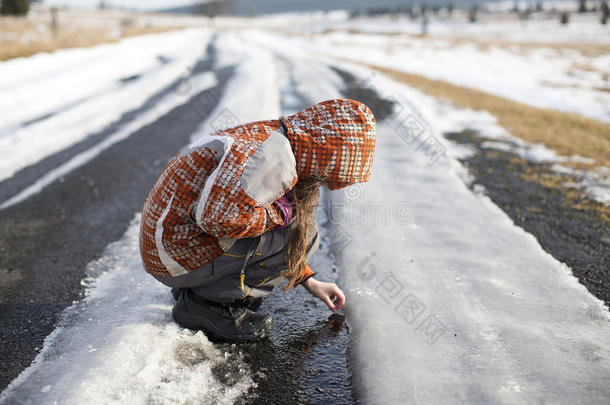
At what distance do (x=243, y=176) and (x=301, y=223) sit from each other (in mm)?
403

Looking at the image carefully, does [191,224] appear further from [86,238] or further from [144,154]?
[144,154]

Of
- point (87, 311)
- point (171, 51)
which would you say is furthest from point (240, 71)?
point (87, 311)

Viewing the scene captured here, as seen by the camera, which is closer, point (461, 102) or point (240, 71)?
point (461, 102)

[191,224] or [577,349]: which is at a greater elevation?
[191,224]

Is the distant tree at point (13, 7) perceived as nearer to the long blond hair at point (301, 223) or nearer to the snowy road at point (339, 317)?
the snowy road at point (339, 317)

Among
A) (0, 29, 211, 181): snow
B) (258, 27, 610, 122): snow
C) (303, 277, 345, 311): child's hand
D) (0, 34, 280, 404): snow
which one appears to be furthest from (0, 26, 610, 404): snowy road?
(258, 27, 610, 122): snow

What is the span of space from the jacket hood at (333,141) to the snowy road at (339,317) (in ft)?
2.73

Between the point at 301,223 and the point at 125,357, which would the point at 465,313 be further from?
the point at 125,357

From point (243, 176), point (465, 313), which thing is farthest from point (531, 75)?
point (243, 176)

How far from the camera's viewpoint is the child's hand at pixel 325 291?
2.19 metres

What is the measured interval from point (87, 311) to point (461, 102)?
7.83 m

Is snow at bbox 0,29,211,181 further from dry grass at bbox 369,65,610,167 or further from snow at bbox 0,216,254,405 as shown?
dry grass at bbox 369,65,610,167

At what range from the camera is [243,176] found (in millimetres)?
1582

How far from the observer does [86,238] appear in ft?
10.3
